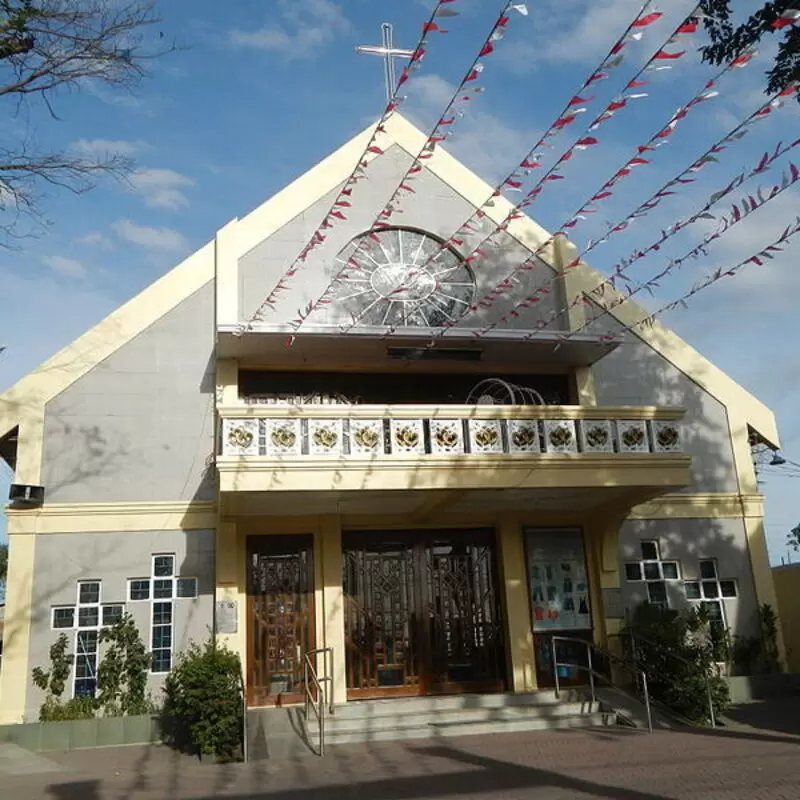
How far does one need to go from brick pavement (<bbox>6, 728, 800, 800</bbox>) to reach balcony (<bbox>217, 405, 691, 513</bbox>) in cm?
347

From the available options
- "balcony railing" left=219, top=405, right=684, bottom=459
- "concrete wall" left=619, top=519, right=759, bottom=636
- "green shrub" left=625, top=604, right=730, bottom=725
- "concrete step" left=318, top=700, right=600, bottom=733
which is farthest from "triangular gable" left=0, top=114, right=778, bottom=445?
"concrete step" left=318, top=700, right=600, bottom=733

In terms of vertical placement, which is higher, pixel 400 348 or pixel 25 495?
pixel 400 348

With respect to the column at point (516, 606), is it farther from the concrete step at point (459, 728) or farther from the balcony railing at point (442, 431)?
the balcony railing at point (442, 431)

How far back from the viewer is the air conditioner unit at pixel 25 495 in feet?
41.6

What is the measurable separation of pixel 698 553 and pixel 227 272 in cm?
942

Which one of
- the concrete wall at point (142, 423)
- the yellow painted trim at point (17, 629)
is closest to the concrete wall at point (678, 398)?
the concrete wall at point (142, 423)

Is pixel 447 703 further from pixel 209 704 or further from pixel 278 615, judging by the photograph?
pixel 209 704

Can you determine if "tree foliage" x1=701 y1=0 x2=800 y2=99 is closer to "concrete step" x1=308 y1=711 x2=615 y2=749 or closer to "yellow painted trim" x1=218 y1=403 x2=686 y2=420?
"yellow painted trim" x1=218 y1=403 x2=686 y2=420

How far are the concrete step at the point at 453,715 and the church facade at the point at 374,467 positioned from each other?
1.10 metres

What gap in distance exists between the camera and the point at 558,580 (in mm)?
14297

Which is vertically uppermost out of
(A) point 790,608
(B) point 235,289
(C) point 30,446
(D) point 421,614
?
(B) point 235,289

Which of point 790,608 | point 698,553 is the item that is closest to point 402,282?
point 698,553

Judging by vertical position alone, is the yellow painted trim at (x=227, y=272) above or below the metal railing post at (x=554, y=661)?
above

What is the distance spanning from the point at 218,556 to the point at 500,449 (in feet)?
15.3
